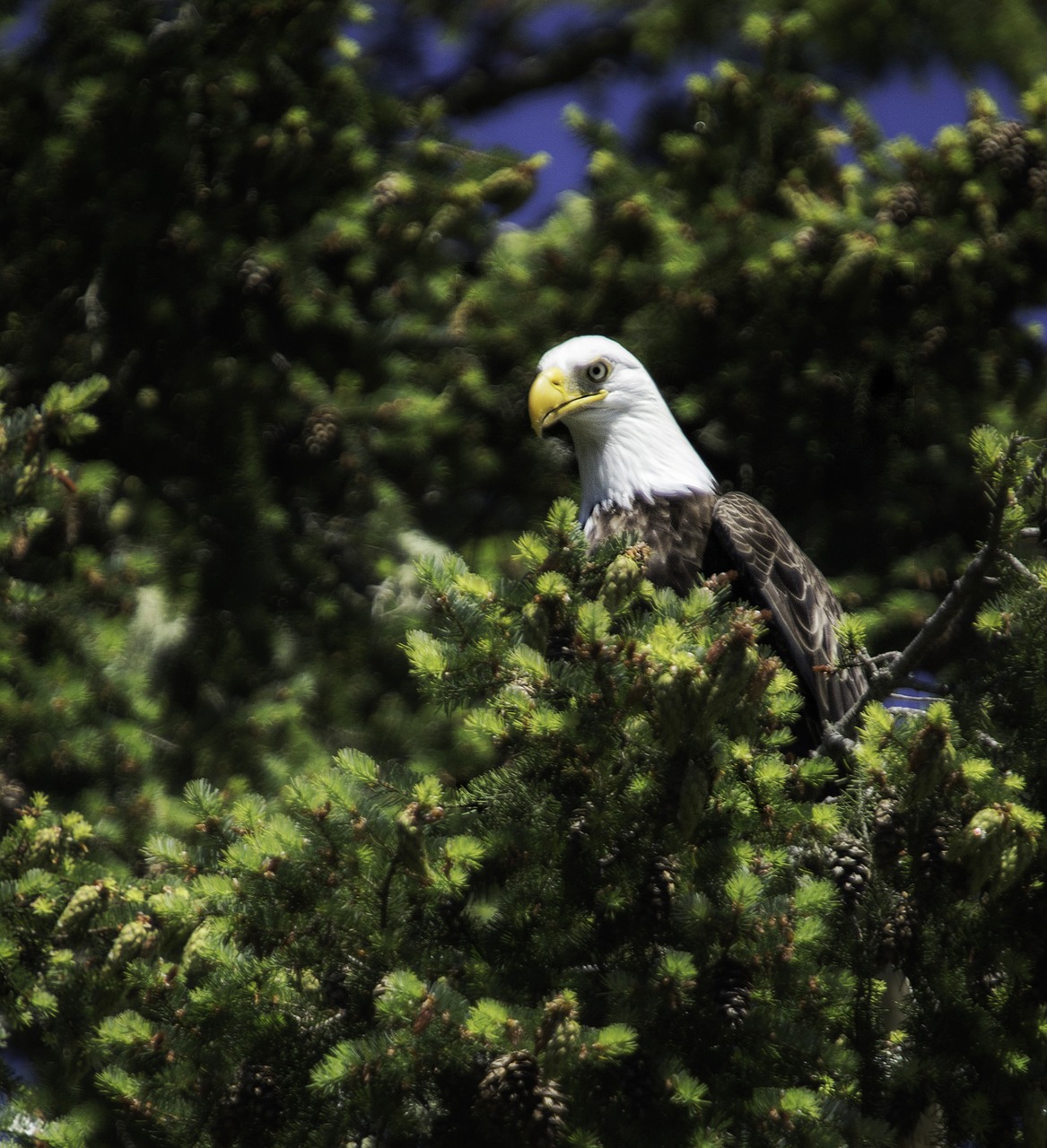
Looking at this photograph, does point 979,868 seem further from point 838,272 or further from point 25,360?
point 25,360

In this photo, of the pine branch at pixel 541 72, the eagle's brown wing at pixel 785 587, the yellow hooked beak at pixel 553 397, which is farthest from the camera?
the pine branch at pixel 541 72

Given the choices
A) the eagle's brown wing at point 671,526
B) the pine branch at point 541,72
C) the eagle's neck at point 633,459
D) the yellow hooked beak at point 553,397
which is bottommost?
the eagle's brown wing at point 671,526

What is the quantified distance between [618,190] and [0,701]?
251 centimetres

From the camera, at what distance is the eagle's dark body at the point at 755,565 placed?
384cm

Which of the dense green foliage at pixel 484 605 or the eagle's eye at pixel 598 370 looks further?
the eagle's eye at pixel 598 370

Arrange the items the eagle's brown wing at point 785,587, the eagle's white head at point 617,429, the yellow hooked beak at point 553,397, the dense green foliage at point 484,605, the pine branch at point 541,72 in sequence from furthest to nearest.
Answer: the pine branch at point 541,72 < the eagle's white head at point 617,429 < the yellow hooked beak at point 553,397 < the eagle's brown wing at point 785,587 < the dense green foliage at point 484,605

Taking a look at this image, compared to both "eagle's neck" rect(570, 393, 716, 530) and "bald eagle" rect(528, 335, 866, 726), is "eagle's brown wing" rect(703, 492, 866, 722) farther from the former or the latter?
"eagle's neck" rect(570, 393, 716, 530)

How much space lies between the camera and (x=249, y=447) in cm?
421

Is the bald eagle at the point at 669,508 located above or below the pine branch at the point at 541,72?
below

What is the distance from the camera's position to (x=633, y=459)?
4.30 m

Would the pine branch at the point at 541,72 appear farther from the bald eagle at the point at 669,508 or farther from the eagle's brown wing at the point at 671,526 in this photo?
the eagle's brown wing at the point at 671,526

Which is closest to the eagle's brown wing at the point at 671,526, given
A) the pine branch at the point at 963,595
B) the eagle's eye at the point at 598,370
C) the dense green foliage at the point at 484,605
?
the dense green foliage at the point at 484,605

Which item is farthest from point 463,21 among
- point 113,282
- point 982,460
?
point 982,460

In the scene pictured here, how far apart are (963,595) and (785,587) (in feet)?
→ 5.46
